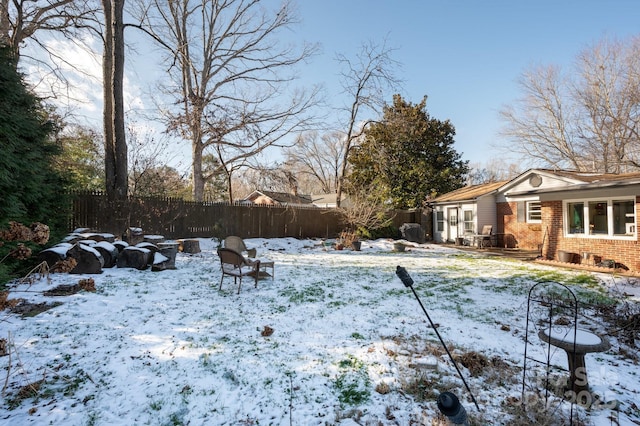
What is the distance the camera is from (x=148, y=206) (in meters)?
10.7

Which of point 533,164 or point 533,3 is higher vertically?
point 533,3

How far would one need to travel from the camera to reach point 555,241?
34.0 ft

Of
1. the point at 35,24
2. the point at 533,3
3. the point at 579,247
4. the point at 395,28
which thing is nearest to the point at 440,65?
the point at 533,3

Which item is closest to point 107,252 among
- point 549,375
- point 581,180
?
point 549,375

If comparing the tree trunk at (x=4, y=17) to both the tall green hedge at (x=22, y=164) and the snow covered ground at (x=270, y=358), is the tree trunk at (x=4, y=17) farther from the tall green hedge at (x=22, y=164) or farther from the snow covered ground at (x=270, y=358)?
the snow covered ground at (x=270, y=358)

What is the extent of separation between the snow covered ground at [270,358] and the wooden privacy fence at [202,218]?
14.0 ft

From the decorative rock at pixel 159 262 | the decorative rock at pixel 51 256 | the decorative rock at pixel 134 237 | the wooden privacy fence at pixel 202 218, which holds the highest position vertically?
the wooden privacy fence at pixel 202 218

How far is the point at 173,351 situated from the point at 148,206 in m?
8.84

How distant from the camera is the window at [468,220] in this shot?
15766 mm

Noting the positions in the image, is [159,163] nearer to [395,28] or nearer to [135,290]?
[135,290]

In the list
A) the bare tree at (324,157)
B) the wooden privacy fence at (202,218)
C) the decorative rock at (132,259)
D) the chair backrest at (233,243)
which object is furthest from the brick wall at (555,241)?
the bare tree at (324,157)

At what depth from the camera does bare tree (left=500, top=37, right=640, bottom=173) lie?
669 inches

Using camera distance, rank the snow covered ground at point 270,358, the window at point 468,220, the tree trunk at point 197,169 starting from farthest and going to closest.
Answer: the window at point 468,220
the tree trunk at point 197,169
the snow covered ground at point 270,358

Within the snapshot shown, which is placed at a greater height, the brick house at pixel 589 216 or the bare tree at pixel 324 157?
the bare tree at pixel 324 157
